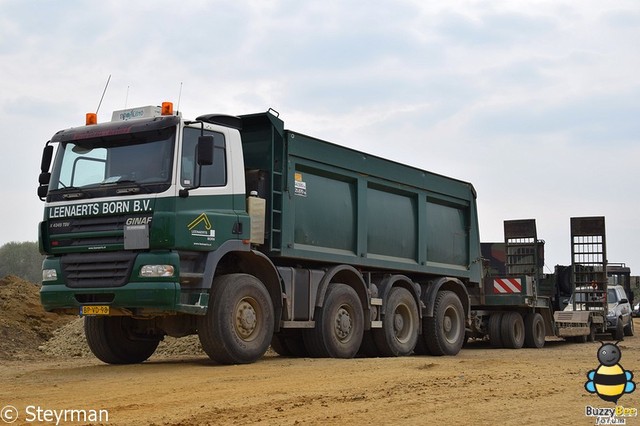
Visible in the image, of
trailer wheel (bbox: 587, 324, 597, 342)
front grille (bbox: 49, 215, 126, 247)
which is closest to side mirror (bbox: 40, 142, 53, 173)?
front grille (bbox: 49, 215, 126, 247)

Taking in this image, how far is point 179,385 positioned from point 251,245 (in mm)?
3223

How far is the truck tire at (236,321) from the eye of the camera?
11172 millimetres

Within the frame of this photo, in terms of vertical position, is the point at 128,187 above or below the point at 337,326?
above

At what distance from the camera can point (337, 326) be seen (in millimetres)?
13516

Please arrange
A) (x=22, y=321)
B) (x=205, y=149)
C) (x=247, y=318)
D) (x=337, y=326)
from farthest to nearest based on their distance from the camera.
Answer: (x=22, y=321)
(x=337, y=326)
(x=247, y=318)
(x=205, y=149)

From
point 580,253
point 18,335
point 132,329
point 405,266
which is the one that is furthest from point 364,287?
point 580,253

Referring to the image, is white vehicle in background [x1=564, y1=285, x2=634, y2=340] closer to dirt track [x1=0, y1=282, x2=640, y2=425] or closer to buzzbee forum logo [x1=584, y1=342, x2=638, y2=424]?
dirt track [x1=0, y1=282, x2=640, y2=425]

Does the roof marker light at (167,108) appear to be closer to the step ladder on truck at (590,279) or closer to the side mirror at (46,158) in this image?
the side mirror at (46,158)

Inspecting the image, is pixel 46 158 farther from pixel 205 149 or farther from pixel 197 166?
pixel 205 149

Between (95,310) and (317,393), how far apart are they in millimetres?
3713

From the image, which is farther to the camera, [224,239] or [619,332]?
[619,332]

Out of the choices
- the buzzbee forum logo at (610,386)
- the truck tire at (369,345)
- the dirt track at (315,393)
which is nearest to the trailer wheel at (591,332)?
the truck tire at (369,345)

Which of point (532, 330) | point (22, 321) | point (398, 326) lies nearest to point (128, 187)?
point (398, 326)

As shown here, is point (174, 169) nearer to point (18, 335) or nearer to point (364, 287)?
point (364, 287)
